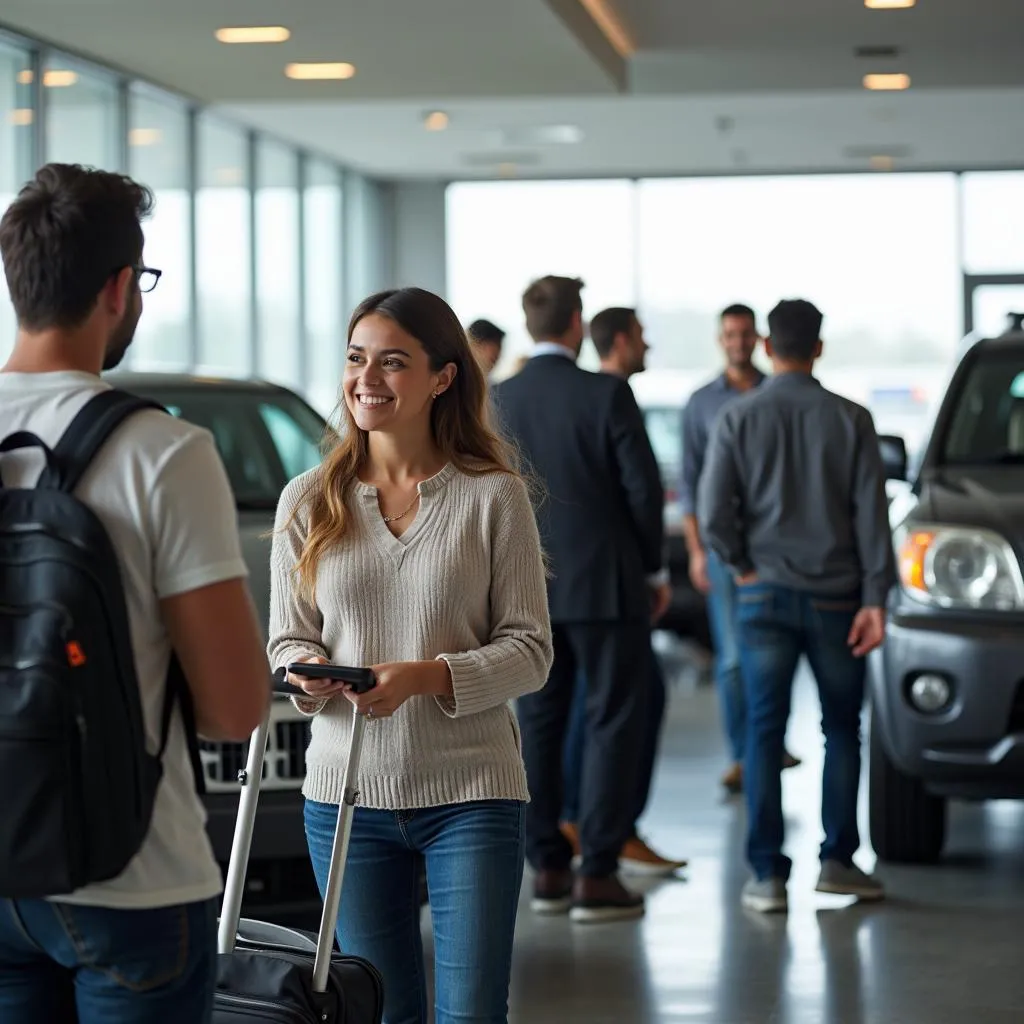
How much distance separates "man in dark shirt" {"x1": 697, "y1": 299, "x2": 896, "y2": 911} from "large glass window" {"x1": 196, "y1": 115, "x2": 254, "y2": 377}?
281 inches

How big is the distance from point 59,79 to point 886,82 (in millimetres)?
5082

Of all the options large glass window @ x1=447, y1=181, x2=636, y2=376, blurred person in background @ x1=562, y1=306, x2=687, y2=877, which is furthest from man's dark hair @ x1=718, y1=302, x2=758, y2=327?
large glass window @ x1=447, y1=181, x2=636, y2=376

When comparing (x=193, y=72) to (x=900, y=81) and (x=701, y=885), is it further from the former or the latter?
(x=701, y=885)

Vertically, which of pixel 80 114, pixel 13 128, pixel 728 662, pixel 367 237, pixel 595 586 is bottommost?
pixel 728 662

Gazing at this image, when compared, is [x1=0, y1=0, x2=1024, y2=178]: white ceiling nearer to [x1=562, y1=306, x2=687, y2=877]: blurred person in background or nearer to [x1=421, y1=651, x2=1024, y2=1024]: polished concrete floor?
[x1=562, y1=306, x2=687, y2=877]: blurred person in background

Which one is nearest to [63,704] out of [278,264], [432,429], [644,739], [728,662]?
[432,429]

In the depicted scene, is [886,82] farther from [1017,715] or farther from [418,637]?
[418,637]

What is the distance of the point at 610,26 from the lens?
10.0 metres

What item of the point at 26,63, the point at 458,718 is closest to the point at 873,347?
the point at 26,63

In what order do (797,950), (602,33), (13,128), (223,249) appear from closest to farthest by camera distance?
(797,950) → (13,128) → (602,33) → (223,249)

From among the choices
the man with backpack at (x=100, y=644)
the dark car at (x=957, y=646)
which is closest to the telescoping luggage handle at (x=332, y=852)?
the man with backpack at (x=100, y=644)

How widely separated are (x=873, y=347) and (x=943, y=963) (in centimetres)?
1143

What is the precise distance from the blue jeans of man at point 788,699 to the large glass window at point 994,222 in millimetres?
10979

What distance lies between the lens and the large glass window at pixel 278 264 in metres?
13.4
